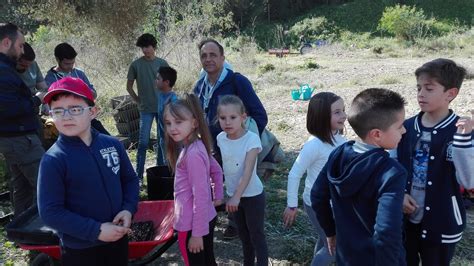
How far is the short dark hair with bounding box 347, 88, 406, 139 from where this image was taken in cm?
198

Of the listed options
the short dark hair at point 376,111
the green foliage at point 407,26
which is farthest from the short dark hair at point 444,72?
the green foliage at point 407,26

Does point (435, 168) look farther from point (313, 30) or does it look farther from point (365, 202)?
point (313, 30)

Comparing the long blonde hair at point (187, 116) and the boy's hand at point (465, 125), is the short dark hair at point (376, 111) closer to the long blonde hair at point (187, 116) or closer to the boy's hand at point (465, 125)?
the boy's hand at point (465, 125)

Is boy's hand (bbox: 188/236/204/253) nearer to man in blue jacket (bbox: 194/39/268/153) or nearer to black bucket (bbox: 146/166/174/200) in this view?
man in blue jacket (bbox: 194/39/268/153)

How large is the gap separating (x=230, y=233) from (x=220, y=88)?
4.29 ft

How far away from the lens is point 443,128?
232cm

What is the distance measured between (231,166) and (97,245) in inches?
41.3

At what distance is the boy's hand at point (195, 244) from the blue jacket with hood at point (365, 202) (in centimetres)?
75

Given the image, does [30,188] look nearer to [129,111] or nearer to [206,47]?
[206,47]

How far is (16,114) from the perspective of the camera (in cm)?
359

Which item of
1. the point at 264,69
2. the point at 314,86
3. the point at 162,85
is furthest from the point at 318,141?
the point at 264,69

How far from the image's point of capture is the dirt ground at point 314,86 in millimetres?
3828

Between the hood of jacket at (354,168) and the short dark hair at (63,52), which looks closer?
the hood of jacket at (354,168)

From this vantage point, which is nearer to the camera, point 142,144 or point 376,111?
point 376,111
